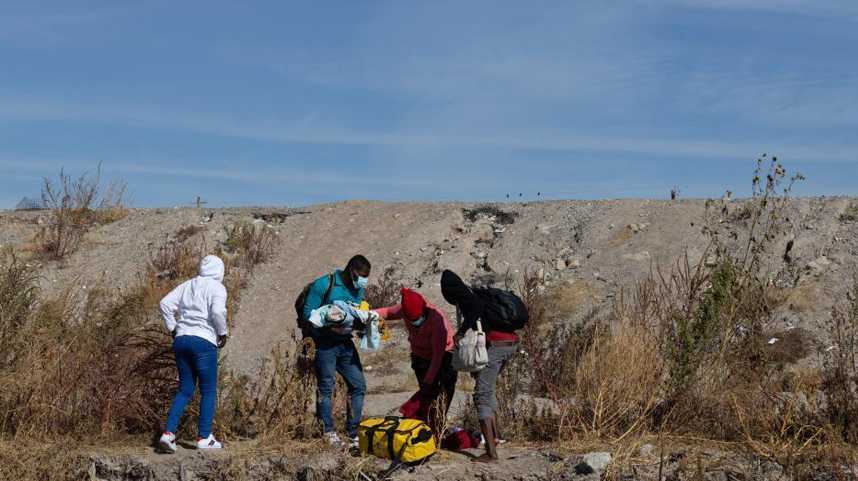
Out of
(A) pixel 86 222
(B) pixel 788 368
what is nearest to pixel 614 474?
(B) pixel 788 368

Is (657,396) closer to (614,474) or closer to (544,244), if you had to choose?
(614,474)

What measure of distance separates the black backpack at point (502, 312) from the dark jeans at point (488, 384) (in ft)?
0.60

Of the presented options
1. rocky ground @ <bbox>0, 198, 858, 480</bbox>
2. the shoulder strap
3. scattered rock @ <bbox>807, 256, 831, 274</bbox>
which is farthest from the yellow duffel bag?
scattered rock @ <bbox>807, 256, 831, 274</bbox>

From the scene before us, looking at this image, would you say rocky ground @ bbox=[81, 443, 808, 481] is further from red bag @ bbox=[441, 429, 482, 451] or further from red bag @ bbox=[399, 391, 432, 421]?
red bag @ bbox=[399, 391, 432, 421]

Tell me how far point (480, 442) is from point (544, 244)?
1453 centimetres

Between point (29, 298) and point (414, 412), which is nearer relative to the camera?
point (414, 412)

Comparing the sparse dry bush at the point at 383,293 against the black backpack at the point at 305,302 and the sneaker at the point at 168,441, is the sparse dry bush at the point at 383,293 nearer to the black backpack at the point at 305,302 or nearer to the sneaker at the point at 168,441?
the black backpack at the point at 305,302

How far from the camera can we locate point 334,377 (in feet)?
27.6

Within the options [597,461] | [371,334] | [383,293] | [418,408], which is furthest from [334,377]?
[383,293]

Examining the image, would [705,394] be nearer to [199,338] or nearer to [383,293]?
[199,338]

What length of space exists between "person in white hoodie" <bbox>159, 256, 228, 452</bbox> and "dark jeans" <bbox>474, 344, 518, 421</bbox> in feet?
6.99

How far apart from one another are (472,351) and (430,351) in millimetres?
718

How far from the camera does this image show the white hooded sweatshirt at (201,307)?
312 inches

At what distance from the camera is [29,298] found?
33.6ft
